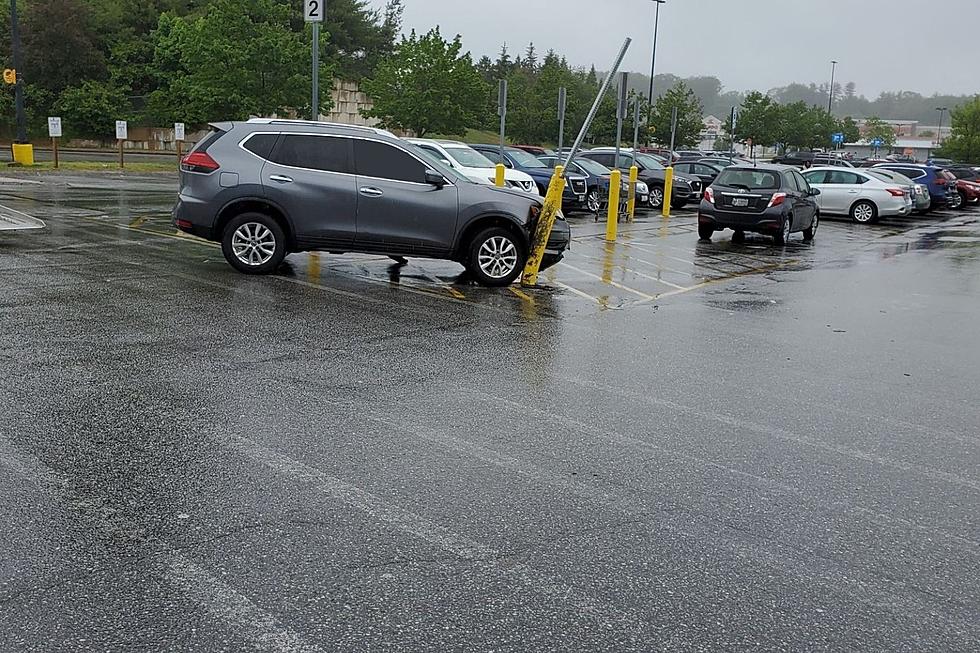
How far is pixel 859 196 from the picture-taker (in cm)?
2725

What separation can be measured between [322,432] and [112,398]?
5.22ft

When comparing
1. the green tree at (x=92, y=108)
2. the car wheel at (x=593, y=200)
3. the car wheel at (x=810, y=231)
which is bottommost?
the car wheel at (x=810, y=231)

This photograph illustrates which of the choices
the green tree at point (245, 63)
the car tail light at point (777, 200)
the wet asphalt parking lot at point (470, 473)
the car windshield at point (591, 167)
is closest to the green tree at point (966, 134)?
the green tree at point (245, 63)

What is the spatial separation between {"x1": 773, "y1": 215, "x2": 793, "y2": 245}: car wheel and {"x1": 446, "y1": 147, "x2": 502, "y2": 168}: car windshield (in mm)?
7439

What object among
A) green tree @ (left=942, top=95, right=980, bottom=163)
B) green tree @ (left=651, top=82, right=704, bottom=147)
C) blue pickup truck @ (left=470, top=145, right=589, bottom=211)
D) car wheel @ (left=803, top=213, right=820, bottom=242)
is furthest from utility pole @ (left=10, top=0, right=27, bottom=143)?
green tree @ (left=942, top=95, right=980, bottom=163)

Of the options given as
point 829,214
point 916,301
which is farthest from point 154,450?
point 829,214

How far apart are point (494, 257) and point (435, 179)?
3.95ft

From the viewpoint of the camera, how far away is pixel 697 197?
102 feet

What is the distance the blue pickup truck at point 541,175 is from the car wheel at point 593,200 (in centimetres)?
11

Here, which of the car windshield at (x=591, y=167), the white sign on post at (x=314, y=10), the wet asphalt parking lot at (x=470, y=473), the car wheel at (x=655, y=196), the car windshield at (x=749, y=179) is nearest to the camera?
the wet asphalt parking lot at (x=470, y=473)

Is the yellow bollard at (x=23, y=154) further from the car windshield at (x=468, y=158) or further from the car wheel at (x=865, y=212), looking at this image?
the car wheel at (x=865, y=212)

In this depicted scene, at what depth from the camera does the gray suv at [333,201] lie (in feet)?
37.8

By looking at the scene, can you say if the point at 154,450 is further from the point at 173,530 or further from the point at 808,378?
the point at 808,378

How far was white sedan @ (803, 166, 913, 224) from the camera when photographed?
2714cm
